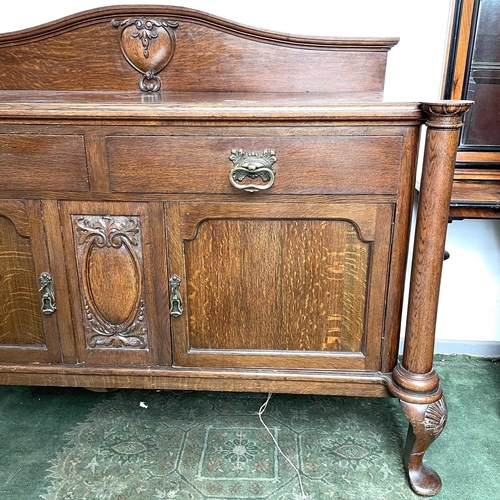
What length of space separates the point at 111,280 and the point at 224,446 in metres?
0.51

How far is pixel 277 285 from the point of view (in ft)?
3.51

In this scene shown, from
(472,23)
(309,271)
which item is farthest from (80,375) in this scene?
(472,23)

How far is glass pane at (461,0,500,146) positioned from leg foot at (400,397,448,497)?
0.72m

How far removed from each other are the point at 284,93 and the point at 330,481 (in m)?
0.93

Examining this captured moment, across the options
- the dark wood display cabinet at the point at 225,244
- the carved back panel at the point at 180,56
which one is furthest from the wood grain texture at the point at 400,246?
the carved back panel at the point at 180,56

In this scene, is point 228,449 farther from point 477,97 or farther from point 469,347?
point 477,97

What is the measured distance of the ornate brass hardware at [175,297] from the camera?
107cm

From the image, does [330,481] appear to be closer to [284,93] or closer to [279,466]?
[279,466]

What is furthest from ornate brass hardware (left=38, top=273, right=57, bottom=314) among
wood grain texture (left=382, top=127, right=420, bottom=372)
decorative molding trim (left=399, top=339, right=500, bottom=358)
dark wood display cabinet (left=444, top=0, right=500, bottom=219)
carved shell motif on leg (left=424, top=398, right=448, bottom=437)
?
decorative molding trim (left=399, top=339, right=500, bottom=358)

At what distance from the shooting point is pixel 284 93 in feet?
4.30

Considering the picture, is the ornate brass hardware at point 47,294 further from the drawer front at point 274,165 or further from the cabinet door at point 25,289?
the drawer front at point 274,165

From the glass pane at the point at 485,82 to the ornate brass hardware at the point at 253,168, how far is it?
2.27 ft

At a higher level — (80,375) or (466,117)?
(466,117)

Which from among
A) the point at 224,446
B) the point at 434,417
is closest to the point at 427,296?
the point at 434,417
